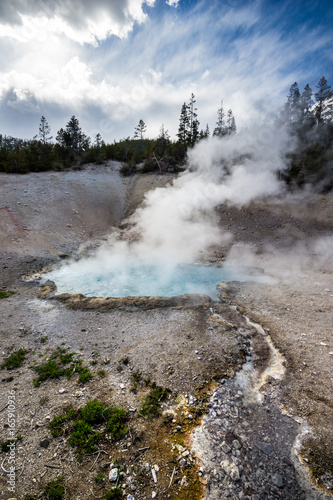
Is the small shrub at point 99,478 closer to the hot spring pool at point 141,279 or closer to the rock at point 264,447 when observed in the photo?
the rock at point 264,447

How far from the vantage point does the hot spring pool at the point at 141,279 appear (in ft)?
34.0

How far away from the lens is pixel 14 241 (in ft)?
47.1

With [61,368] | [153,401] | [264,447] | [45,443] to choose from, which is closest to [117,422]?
[153,401]

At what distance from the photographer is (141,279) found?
11688 mm

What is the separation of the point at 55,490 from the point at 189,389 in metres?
2.84

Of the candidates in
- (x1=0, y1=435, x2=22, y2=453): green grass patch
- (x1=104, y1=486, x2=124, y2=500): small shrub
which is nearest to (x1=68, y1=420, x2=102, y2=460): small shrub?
(x1=104, y1=486, x2=124, y2=500): small shrub

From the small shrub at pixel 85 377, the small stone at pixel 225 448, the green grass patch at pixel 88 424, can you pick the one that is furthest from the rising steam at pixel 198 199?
the small stone at pixel 225 448

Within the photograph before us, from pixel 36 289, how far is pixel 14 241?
6007mm

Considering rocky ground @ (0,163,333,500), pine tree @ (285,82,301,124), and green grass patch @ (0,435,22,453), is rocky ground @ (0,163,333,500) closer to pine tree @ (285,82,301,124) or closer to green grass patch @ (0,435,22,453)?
green grass patch @ (0,435,22,453)

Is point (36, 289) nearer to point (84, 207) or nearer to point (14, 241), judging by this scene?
point (14, 241)

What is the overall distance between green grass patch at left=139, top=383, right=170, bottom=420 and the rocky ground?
0.08 metres

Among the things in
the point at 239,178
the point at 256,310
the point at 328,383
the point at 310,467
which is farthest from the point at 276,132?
the point at 310,467

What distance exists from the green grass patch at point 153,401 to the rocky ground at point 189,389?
8 centimetres

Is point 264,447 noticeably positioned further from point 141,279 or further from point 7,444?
point 141,279
